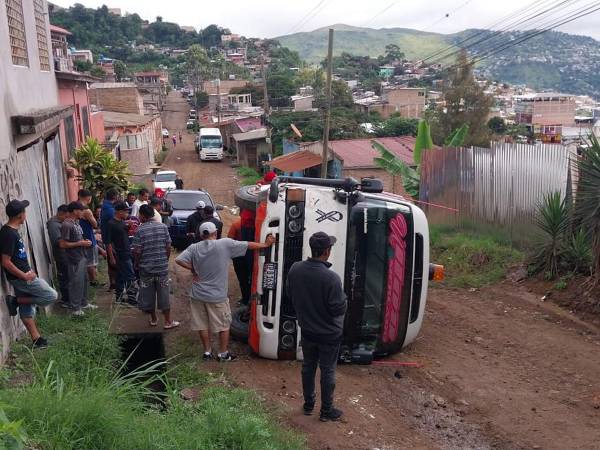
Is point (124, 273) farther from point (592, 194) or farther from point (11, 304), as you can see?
point (592, 194)

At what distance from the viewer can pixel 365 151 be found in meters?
27.2

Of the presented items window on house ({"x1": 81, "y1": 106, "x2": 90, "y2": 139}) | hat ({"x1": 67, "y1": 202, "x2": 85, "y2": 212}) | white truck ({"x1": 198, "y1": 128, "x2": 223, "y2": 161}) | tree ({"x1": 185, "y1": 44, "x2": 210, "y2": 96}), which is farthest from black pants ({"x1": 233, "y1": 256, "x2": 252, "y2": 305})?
tree ({"x1": 185, "y1": 44, "x2": 210, "y2": 96})

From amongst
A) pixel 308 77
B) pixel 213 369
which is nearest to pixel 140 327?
pixel 213 369

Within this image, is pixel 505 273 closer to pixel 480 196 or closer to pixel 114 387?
pixel 480 196

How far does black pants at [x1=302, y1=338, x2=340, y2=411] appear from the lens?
517 cm

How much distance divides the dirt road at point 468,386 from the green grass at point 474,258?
4.27ft

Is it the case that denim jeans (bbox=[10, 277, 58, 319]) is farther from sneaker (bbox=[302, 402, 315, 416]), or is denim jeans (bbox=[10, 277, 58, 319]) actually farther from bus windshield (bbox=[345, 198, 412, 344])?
bus windshield (bbox=[345, 198, 412, 344])

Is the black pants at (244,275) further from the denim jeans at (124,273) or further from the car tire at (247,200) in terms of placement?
the denim jeans at (124,273)

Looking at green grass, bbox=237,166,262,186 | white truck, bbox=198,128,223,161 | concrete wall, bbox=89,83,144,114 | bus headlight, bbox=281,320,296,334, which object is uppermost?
concrete wall, bbox=89,83,144,114

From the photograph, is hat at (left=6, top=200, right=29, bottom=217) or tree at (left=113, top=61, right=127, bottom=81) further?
tree at (left=113, top=61, right=127, bottom=81)

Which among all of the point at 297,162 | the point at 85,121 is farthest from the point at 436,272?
the point at 297,162

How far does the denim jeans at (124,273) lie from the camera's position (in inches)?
352

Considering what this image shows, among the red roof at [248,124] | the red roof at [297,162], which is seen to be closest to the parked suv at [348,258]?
the red roof at [297,162]

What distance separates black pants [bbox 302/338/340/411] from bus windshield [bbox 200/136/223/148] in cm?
4146
